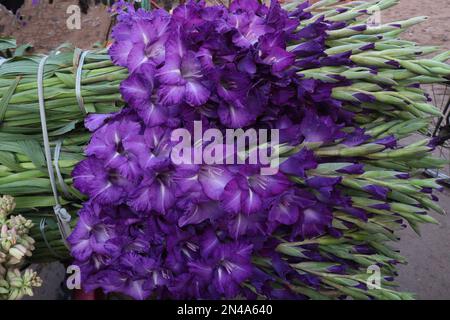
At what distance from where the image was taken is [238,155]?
2.69 ft

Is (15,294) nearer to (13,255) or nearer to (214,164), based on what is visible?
(13,255)

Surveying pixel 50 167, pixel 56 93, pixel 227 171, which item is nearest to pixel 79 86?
pixel 56 93

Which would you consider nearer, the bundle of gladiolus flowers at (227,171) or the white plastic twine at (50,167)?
the bundle of gladiolus flowers at (227,171)

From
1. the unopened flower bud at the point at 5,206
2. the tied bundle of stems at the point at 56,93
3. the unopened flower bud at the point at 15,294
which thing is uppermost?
the tied bundle of stems at the point at 56,93

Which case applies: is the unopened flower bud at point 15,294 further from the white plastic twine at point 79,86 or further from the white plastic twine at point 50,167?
the white plastic twine at point 79,86

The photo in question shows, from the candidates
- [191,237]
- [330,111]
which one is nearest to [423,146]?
[330,111]

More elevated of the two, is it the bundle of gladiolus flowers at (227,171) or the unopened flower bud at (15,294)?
the bundle of gladiolus flowers at (227,171)

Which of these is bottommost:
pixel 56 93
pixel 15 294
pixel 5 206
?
pixel 15 294

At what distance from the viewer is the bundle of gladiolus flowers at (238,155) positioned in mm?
832

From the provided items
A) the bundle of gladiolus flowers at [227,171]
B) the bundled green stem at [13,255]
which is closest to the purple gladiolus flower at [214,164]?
the bundle of gladiolus flowers at [227,171]

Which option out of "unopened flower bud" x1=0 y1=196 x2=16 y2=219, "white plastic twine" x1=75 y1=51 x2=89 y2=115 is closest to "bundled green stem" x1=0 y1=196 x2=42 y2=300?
"unopened flower bud" x1=0 y1=196 x2=16 y2=219

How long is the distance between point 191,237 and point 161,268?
0.10m

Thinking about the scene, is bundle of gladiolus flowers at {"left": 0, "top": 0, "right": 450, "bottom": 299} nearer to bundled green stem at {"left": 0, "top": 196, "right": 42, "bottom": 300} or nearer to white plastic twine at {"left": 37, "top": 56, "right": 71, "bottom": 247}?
white plastic twine at {"left": 37, "top": 56, "right": 71, "bottom": 247}
